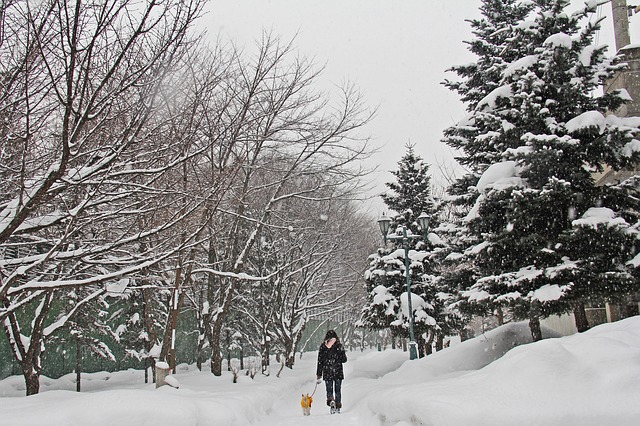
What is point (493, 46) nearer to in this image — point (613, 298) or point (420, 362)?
point (613, 298)

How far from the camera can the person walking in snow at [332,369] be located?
11.7 m

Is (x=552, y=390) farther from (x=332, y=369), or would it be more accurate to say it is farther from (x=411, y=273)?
(x=411, y=273)

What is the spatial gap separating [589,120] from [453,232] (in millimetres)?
5658

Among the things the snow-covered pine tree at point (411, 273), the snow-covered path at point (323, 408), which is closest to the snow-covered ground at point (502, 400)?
the snow-covered path at point (323, 408)

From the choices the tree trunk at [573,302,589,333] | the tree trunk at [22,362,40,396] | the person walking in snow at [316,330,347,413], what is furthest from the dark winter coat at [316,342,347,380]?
the tree trunk at [22,362,40,396]

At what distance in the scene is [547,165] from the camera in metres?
11.3

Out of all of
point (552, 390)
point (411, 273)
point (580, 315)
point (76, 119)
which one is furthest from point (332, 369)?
point (411, 273)

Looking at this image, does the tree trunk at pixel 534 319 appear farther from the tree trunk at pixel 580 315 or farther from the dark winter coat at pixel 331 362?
the dark winter coat at pixel 331 362

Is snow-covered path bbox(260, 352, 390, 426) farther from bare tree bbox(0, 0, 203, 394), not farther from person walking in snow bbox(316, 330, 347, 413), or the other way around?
bare tree bbox(0, 0, 203, 394)

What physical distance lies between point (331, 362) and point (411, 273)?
11660 millimetres

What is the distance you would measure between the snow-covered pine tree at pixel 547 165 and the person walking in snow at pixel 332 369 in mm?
3392

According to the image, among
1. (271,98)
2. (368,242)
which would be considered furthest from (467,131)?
(368,242)

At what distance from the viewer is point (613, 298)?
11242mm

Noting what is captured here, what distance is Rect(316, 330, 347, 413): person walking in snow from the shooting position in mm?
11672
